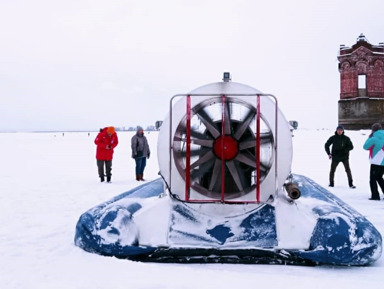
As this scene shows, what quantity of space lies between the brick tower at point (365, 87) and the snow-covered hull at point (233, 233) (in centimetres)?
2441

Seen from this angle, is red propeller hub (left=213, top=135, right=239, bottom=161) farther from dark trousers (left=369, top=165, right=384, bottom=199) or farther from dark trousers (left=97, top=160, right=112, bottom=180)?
dark trousers (left=97, top=160, right=112, bottom=180)

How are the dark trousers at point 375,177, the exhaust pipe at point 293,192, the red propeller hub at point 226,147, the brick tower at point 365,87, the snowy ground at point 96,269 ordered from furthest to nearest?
the brick tower at point 365,87
the dark trousers at point 375,177
the red propeller hub at point 226,147
the exhaust pipe at point 293,192
the snowy ground at point 96,269

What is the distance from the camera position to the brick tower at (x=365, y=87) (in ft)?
85.3

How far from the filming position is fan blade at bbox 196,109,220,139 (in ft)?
13.3

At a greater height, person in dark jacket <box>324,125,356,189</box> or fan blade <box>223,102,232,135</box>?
fan blade <box>223,102,232,135</box>

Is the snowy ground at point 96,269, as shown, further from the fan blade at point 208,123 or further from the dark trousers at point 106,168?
the dark trousers at point 106,168

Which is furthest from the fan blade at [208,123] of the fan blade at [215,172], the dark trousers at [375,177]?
the dark trousers at [375,177]

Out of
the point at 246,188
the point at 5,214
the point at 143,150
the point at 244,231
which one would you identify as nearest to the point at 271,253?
the point at 244,231

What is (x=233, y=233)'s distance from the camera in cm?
374

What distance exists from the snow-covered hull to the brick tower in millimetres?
24409

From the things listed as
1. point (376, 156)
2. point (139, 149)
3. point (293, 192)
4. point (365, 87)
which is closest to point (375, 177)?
point (376, 156)

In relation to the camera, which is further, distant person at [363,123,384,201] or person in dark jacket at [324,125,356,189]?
person in dark jacket at [324,125,356,189]

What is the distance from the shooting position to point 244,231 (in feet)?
12.3

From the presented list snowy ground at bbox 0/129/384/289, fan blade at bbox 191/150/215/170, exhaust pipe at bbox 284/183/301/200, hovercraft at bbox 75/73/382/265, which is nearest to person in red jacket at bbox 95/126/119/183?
snowy ground at bbox 0/129/384/289
